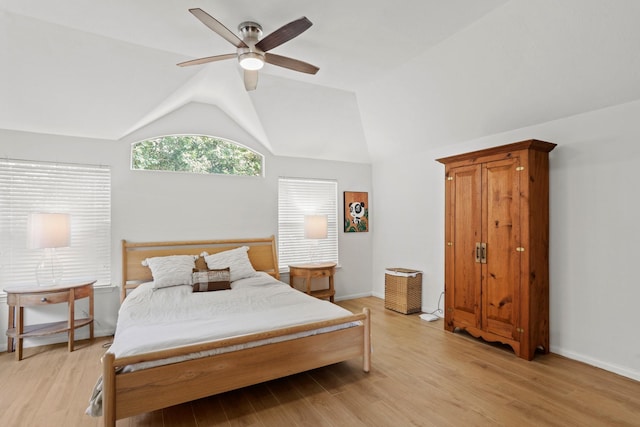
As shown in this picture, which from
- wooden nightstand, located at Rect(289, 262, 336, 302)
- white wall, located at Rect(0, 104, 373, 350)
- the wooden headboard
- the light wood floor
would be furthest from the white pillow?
the light wood floor

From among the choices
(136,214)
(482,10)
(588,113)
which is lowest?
(136,214)

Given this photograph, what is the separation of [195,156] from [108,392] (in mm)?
3226

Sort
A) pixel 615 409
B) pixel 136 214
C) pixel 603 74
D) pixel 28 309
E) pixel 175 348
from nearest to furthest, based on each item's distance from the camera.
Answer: pixel 175 348 → pixel 615 409 → pixel 603 74 → pixel 28 309 → pixel 136 214

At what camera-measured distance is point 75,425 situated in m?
2.24

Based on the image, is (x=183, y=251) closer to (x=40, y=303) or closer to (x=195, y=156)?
(x=195, y=156)

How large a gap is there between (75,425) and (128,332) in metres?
0.62

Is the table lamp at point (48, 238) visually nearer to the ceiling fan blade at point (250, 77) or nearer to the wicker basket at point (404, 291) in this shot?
the ceiling fan blade at point (250, 77)

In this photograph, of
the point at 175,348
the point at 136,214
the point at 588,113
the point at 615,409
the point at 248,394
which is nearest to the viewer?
the point at 175,348

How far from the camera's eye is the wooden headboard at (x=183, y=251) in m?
4.08

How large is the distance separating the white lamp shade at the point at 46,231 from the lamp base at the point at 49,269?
444 mm

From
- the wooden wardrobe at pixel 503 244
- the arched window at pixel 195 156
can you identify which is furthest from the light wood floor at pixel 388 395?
the arched window at pixel 195 156

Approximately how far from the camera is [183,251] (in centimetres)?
437

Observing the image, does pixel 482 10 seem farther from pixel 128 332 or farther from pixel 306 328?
pixel 128 332

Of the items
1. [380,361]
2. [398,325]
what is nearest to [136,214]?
[380,361]
